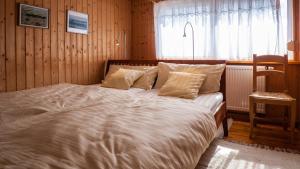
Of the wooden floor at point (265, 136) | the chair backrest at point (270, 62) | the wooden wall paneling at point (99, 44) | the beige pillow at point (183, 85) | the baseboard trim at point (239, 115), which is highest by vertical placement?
the wooden wall paneling at point (99, 44)

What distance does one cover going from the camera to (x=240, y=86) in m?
3.25

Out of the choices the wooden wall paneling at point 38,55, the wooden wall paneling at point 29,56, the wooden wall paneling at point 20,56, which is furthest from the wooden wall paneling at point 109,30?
the wooden wall paneling at point 20,56

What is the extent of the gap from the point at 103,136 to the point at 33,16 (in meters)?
2.21

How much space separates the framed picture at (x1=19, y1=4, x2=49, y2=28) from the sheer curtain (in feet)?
5.95

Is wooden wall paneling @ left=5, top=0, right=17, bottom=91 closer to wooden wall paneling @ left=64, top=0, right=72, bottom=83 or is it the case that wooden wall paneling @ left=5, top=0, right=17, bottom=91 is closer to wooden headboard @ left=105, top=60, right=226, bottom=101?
wooden wall paneling @ left=64, top=0, right=72, bottom=83

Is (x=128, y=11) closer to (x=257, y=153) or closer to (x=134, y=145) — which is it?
(x=257, y=153)

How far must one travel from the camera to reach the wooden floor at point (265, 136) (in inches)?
97.6

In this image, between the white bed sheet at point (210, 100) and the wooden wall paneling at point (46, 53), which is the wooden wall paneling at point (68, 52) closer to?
the wooden wall paneling at point (46, 53)

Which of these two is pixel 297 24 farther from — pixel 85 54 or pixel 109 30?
pixel 85 54

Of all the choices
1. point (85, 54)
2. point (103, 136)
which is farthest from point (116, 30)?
point (103, 136)

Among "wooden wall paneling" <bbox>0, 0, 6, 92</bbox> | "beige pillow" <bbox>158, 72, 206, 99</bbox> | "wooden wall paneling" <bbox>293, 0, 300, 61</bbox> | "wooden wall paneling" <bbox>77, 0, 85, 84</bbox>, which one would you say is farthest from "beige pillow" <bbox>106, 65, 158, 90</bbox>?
"wooden wall paneling" <bbox>293, 0, 300, 61</bbox>

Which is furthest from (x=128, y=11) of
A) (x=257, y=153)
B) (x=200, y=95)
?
(x=257, y=153)

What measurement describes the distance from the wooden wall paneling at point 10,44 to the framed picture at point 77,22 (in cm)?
72

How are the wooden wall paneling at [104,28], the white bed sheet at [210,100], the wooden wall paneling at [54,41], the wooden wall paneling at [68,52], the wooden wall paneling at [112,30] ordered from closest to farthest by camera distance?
1. the white bed sheet at [210,100]
2. the wooden wall paneling at [54,41]
3. the wooden wall paneling at [68,52]
4. the wooden wall paneling at [104,28]
5. the wooden wall paneling at [112,30]
